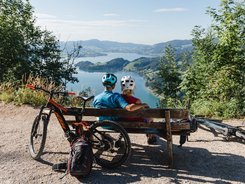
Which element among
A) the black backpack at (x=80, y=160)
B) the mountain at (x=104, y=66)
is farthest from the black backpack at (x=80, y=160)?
the mountain at (x=104, y=66)

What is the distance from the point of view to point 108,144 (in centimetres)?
486

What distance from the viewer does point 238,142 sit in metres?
6.39

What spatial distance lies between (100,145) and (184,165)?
149cm

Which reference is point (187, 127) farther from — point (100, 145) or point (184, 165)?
point (100, 145)

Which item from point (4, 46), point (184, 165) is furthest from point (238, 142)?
point (4, 46)

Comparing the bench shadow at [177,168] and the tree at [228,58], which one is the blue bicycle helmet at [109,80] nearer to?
the bench shadow at [177,168]

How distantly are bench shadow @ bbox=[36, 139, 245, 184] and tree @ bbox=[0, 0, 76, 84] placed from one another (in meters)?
17.0

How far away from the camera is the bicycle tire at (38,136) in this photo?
4.92 metres

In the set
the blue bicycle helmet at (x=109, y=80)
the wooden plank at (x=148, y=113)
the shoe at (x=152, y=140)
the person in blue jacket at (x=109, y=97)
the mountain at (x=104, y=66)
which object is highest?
the mountain at (x=104, y=66)

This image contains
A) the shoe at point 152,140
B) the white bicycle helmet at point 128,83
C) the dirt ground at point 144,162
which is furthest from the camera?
the shoe at point 152,140

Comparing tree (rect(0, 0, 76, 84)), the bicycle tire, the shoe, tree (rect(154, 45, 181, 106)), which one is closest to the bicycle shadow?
the shoe

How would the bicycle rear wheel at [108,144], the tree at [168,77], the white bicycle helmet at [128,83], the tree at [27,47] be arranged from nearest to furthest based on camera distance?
1. the bicycle rear wheel at [108,144]
2. the white bicycle helmet at [128,83]
3. the tree at [27,47]
4. the tree at [168,77]

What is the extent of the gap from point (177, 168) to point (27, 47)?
71.8 ft

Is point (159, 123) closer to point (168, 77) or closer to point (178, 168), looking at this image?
point (178, 168)
